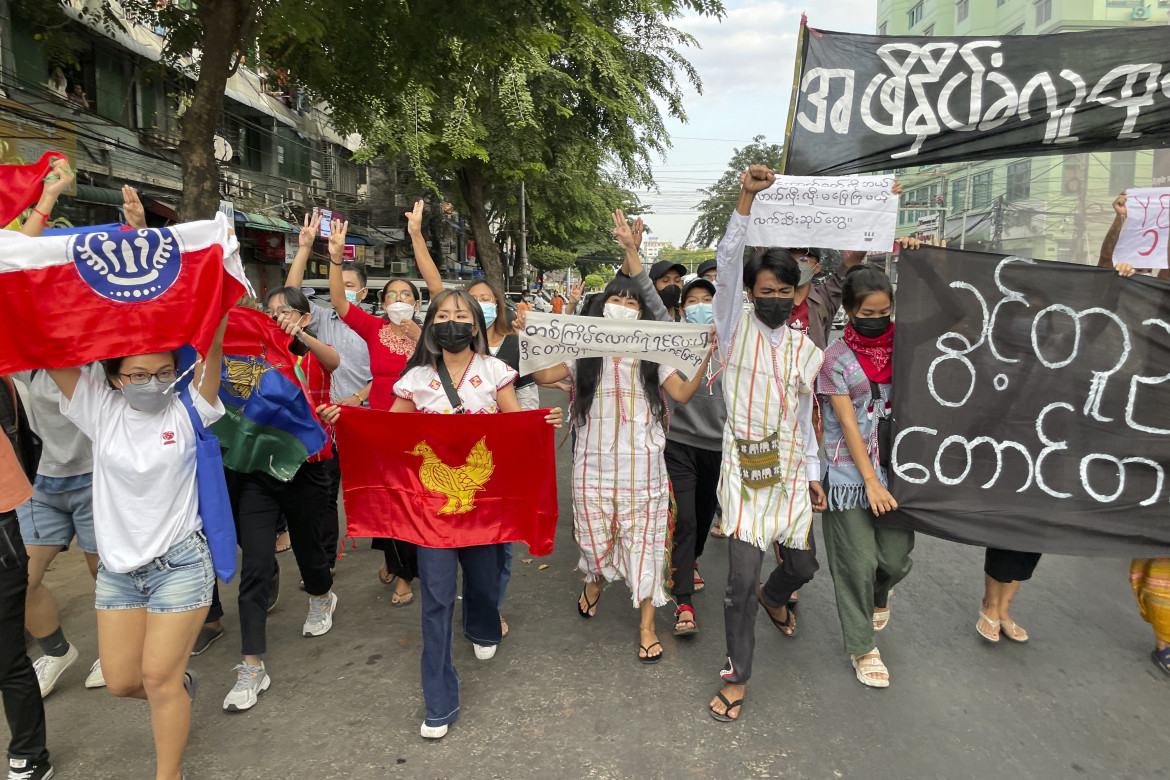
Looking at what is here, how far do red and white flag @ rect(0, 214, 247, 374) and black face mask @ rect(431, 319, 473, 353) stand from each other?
0.89m

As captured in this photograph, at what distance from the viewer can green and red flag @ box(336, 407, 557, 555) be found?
3.27 m

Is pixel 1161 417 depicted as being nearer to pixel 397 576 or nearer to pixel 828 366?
pixel 828 366

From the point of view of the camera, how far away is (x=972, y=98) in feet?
11.9

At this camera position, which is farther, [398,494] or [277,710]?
[398,494]

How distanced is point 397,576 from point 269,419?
154cm

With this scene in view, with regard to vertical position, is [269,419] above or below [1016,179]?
below

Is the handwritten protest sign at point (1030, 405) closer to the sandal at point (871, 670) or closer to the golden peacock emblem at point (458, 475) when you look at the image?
the sandal at point (871, 670)

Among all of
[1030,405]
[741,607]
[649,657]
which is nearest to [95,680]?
[649,657]

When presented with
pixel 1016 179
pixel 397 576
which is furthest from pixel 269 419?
pixel 1016 179

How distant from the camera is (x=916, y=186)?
28438 millimetres

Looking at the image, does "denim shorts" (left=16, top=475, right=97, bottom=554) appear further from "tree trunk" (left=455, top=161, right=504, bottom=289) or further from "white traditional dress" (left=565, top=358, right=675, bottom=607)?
"tree trunk" (left=455, top=161, right=504, bottom=289)

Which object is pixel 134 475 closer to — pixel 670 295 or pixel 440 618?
pixel 440 618

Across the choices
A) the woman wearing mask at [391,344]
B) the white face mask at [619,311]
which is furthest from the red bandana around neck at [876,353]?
the woman wearing mask at [391,344]

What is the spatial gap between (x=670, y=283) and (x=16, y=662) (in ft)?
12.8
